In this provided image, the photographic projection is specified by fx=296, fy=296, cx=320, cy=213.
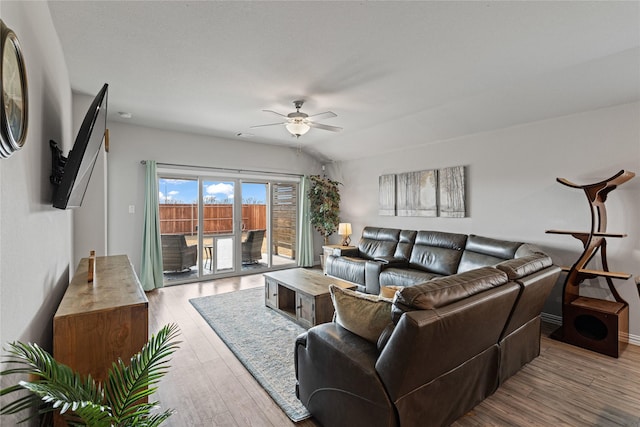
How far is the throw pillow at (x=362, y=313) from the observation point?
1.69 m

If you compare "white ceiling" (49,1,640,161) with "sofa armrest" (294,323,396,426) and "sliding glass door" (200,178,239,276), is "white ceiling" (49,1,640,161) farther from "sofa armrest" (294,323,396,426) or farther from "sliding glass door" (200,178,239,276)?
"sofa armrest" (294,323,396,426)

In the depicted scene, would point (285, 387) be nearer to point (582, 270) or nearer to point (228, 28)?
point (228, 28)

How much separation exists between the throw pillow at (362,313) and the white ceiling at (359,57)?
6.12ft

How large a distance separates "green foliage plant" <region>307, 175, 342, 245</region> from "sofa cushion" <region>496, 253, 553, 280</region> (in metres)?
4.32

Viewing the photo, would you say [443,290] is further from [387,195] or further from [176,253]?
[176,253]

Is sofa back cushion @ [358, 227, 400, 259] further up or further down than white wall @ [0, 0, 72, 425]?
further down

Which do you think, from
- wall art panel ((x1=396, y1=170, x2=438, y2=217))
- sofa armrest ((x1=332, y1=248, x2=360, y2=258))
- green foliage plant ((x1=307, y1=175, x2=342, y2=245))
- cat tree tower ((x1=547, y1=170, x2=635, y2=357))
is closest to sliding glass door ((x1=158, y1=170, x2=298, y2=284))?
green foliage plant ((x1=307, y1=175, x2=342, y2=245))

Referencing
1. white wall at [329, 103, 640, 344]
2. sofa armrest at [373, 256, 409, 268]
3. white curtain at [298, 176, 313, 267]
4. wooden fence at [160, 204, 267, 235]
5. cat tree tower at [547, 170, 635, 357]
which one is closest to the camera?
cat tree tower at [547, 170, 635, 357]

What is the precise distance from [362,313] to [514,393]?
150 centimetres

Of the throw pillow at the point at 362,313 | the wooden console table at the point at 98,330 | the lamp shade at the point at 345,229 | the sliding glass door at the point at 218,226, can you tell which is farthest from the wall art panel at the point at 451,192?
the wooden console table at the point at 98,330

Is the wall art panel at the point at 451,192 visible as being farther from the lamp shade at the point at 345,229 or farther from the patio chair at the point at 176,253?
the patio chair at the point at 176,253

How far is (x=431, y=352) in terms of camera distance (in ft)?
4.85

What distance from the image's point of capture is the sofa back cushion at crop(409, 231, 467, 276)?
4160 millimetres

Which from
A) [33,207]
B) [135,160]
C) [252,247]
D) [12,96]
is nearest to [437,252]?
[252,247]
